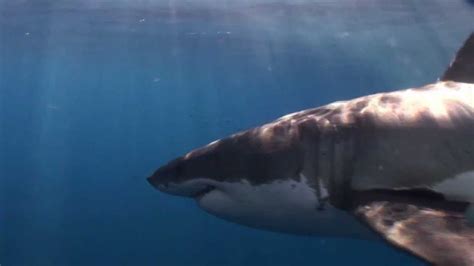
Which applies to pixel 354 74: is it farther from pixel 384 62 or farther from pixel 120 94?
pixel 120 94

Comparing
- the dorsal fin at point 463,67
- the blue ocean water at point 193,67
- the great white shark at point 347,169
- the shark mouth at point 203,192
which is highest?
the dorsal fin at point 463,67

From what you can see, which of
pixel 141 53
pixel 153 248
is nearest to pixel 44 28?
pixel 141 53

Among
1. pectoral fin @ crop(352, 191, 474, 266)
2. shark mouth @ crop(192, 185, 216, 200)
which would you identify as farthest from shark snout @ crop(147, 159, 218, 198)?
pectoral fin @ crop(352, 191, 474, 266)

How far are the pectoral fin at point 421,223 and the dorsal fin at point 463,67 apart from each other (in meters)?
1.55

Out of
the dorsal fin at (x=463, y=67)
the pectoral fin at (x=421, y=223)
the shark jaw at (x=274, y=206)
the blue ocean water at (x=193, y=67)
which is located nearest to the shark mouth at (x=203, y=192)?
the shark jaw at (x=274, y=206)

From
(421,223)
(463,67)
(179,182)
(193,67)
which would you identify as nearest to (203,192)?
(179,182)

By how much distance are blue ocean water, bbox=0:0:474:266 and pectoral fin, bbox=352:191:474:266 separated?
14.5 metres

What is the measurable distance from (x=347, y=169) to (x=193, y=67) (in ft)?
94.5

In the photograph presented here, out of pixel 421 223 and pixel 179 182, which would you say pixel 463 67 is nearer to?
pixel 421 223

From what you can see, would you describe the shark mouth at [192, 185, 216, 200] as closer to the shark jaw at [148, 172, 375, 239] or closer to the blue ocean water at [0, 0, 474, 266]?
the shark jaw at [148, 172, 375, 239]

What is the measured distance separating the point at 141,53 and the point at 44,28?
583 centimetres

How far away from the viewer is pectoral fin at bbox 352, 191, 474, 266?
3.22 meters

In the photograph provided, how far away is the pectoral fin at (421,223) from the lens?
3225 millimetres

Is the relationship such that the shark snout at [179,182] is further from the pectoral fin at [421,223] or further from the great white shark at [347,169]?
the pectoral fin at [421,223]
